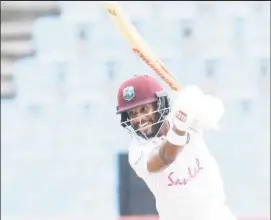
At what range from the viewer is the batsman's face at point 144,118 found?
2.26m

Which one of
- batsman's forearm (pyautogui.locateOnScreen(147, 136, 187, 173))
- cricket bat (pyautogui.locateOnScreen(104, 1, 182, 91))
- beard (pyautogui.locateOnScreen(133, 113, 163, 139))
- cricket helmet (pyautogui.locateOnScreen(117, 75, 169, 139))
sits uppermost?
cricket bat (pyautogui.locateOnScreen(104, 1, 182, 91))

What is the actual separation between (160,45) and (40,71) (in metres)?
0.61

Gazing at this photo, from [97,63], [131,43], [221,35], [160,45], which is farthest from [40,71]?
[131,43]

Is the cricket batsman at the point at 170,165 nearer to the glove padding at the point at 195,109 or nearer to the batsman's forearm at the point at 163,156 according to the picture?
the batsman's forearm at the point at 163,156

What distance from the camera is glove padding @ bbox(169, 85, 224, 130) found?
203cm

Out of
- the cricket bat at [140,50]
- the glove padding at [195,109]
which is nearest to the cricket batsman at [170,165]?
the glove padding at [195,109]

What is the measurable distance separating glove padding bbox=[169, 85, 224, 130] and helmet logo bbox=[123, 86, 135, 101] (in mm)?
213

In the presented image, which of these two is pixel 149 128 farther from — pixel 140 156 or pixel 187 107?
pixel 187 107

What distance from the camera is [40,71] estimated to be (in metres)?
4.76

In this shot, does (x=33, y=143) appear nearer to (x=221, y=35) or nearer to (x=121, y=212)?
(x=121, y=212)

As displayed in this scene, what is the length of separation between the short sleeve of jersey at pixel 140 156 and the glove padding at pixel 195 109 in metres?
0.22

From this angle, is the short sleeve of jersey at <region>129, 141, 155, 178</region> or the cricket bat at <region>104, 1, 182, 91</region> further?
the cricket bat at <region>104, 1, 182, 91</region>

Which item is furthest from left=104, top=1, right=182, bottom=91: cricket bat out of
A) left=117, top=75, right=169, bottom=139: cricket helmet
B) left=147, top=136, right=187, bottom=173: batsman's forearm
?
left=147, top=136, right=187, bottom=173: batsman's forearm

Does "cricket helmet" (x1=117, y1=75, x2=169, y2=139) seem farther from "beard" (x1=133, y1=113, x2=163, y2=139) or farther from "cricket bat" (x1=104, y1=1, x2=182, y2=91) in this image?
"cricket bat" (x1=104, y1=1, x2=182, y2=91)
